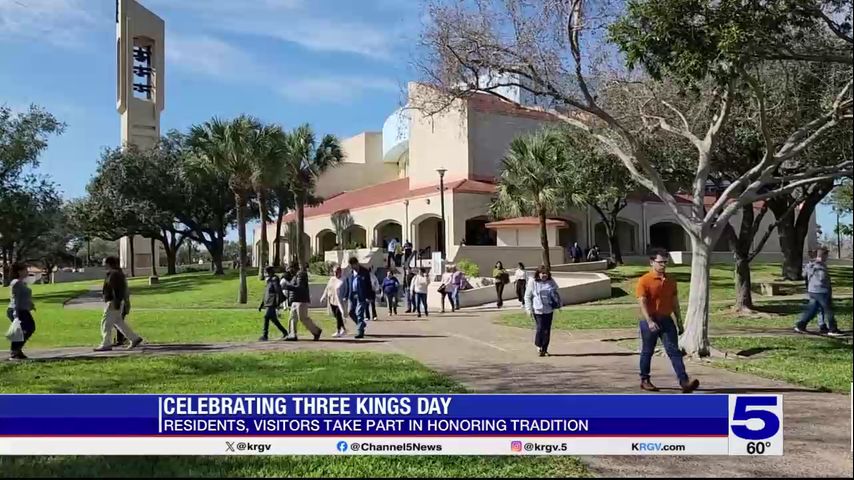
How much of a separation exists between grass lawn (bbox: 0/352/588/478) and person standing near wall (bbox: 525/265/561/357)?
2.02 m

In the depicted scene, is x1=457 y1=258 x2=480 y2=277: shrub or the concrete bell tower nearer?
the concrete bell tower

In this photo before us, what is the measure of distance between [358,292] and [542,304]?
417 cm

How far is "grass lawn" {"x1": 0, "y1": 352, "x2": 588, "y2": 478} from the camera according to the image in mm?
4250

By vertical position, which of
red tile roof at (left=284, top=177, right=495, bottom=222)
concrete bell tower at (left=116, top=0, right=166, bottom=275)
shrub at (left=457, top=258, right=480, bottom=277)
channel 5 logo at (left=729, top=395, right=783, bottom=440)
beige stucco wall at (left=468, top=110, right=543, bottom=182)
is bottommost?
channel 5 logo at (left=729, top=395, right=783, bottom=440)

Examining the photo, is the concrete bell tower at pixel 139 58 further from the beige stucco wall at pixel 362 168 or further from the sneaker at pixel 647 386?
the beige stucco wall at pixel 362 168

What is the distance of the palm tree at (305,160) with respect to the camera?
35.1m

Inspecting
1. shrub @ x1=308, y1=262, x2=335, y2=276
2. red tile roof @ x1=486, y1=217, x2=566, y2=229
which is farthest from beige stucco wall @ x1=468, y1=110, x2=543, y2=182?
shrub @ x1=308, y1=262, x2=335, y2=276

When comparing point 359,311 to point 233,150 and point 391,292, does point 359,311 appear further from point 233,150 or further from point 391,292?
point 233,150

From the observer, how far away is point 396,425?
14.7ft

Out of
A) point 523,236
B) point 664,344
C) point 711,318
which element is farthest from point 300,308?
point 523,236

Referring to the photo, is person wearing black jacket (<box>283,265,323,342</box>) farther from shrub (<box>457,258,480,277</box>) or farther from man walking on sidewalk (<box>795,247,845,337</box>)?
shrub (<box>457,258,480,277</box>)

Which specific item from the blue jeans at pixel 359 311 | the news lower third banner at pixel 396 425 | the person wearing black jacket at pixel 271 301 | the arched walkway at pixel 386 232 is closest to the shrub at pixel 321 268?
the arched walkway at pixel 386 232

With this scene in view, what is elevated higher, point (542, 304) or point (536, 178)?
point (536, 178)

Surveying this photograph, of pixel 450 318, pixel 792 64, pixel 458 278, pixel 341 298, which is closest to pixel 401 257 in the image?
pixel 458 278
